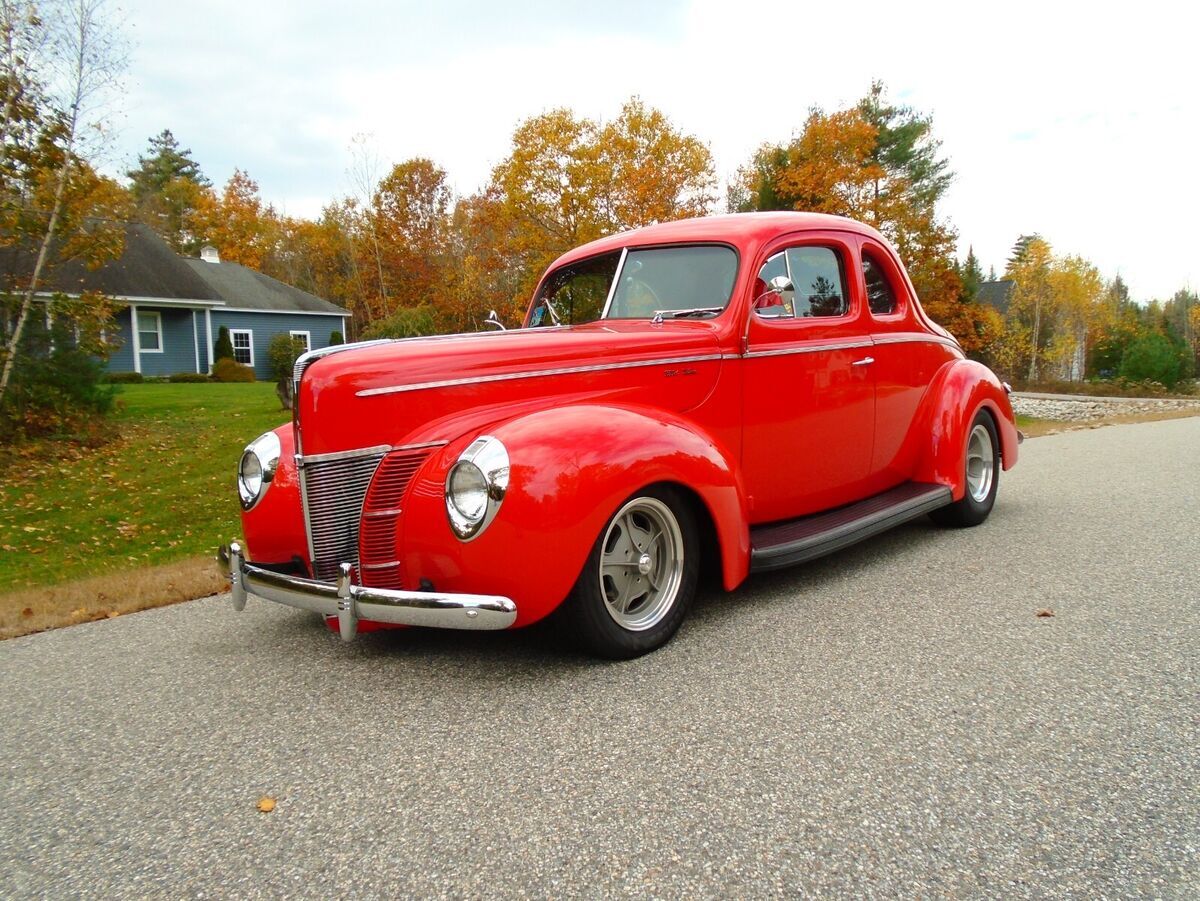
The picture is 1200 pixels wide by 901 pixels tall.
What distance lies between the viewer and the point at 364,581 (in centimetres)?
329

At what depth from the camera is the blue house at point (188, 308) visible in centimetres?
2541

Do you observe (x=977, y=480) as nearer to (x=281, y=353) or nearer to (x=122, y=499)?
(x=122, y=499)

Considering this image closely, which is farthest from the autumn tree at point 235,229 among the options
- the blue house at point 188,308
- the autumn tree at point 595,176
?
the autumn tree at point 595,176

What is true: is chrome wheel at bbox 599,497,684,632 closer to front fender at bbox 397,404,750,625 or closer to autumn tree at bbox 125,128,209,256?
front fender at bbox 397,404,750,625

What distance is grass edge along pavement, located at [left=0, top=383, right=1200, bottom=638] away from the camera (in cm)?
486

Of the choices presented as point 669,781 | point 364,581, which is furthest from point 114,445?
point 669,781

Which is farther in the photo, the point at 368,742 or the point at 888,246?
the point at 888,246

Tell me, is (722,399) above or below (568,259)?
below

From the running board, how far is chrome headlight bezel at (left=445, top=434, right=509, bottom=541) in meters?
1.39

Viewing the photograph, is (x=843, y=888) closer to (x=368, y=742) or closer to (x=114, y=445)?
(x=368, y=742)

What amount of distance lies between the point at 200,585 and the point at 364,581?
235cm

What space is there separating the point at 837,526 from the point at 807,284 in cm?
136

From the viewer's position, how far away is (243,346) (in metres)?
30.6

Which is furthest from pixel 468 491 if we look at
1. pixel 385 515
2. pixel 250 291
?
pixel 250 291
